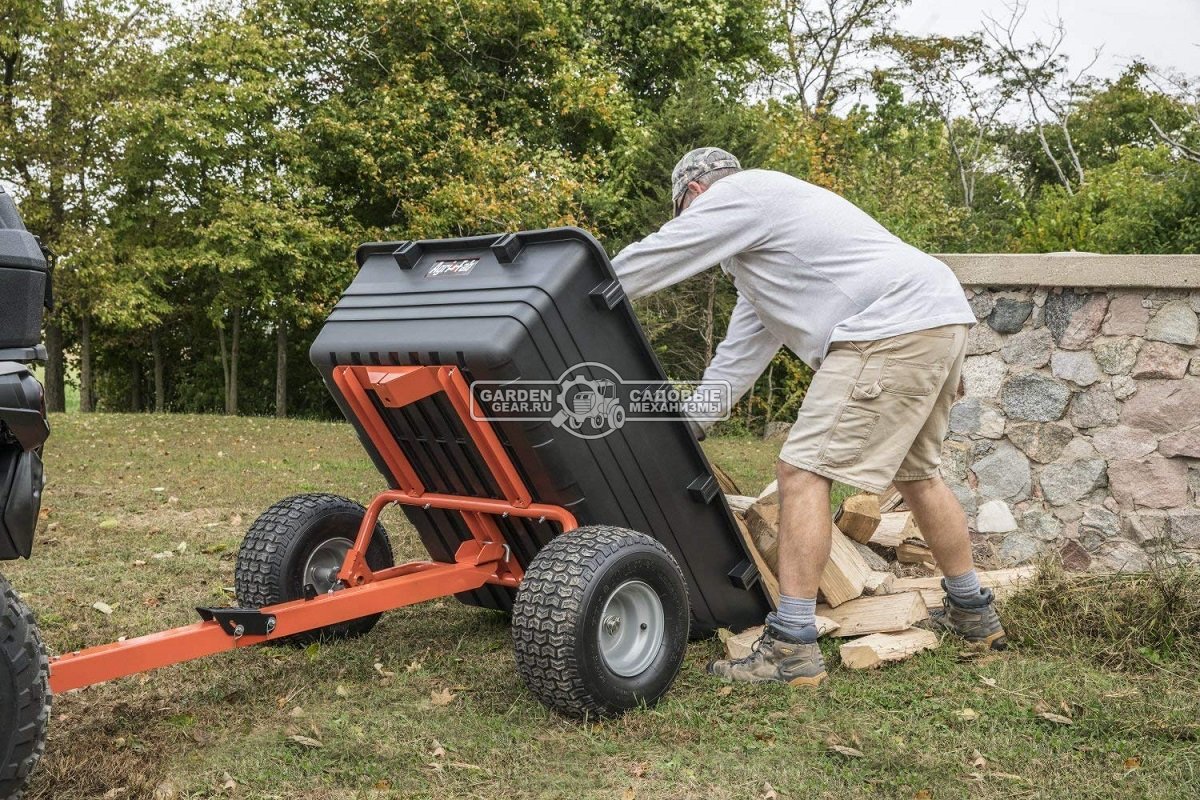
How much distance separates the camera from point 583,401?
3.22m

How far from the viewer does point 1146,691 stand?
3283mm

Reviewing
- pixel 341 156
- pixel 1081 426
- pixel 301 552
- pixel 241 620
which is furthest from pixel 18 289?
pixel 341 156

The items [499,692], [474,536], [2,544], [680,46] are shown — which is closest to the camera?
[2,544]

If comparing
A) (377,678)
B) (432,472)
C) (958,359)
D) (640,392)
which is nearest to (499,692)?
(377,678)

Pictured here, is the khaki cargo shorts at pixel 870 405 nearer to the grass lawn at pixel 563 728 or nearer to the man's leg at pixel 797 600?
the man's leg at pixel 797 600

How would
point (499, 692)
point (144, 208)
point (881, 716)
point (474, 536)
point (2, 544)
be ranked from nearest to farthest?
point (2, 544) → point (881, 716) → point (499, 692) → point (474, 536) → point (144, 208)

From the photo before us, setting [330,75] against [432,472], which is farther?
[330,75]

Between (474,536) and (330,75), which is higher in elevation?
(330,75)

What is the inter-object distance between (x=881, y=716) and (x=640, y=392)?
→ 1174 mm

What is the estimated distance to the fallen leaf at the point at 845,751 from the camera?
2.89 metres

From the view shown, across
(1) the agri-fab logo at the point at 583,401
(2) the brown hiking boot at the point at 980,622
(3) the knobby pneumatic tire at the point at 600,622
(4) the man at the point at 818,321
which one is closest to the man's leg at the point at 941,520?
(2) the brown hiking boot at the point at 980,622

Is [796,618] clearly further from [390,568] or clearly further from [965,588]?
[390,568]

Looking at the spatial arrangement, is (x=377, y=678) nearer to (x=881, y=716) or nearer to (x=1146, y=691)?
(x=881, y=716)

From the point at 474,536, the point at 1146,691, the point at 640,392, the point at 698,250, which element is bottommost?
the point at 1146,691
